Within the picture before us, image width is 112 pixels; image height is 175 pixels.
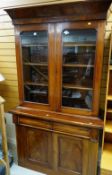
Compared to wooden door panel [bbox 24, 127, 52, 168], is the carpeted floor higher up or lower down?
lower down

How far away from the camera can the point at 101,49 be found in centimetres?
158

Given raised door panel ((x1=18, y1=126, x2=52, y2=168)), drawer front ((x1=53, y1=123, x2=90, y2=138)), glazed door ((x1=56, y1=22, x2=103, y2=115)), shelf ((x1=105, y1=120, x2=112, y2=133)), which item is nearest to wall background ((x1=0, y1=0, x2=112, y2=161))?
shelf ((x1=105, y1=120, x2=112, y2=133))

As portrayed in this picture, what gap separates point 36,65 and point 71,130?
2.84 ft

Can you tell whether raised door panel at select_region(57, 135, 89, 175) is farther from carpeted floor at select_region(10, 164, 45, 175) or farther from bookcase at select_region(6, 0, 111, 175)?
carpeted floor at select_region(10, 164, 45, 175)

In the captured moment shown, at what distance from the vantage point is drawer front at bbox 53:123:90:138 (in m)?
1.79

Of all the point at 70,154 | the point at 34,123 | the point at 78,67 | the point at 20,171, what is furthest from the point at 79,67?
the point at 20,171

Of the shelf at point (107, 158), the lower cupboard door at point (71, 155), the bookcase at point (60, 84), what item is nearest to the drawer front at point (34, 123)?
the bookcase at point (60, 84)

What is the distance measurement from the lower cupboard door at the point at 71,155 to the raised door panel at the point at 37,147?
0.10 m

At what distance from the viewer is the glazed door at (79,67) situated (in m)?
1.63

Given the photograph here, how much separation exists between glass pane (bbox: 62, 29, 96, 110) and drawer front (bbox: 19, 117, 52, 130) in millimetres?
322

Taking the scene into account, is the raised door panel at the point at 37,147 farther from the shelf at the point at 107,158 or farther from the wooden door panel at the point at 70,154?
the shelf at the point at 107,158

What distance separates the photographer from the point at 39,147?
210 cm

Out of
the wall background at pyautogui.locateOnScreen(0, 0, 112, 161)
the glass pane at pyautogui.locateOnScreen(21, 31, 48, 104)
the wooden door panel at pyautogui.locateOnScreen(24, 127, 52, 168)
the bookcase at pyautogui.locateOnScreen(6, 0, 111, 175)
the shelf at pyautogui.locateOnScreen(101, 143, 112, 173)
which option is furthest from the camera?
the wall background at pyautogui.locateOnScreen(0, 0, 112, 161)

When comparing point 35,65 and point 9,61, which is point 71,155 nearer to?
point 35,65
